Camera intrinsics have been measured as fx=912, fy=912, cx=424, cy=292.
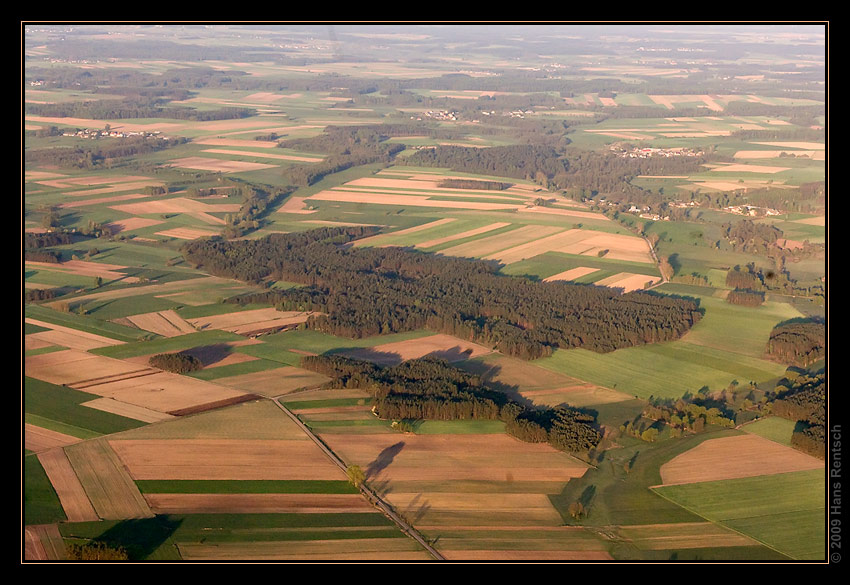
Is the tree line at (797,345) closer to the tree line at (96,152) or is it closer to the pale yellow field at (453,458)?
the pale yellow field at (453,458)

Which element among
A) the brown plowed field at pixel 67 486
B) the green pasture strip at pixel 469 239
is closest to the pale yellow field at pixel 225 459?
the brown plowed field at pixel 67 486

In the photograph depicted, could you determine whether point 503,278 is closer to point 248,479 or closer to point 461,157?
point 248,479

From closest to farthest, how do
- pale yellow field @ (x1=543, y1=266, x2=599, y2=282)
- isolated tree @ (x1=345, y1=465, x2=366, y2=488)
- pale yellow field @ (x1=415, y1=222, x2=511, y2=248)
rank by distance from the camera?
isolated tree @ (x1=345, y1=465, x2=366, y2=488)
pale yellow field @ (x1=543, y1=266, x2=599, y2=282)
pale yellow field @ (x1=415, y1=222, x2=511, y2=248)

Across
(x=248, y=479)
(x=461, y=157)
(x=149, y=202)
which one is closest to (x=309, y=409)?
(x=248, y=479)

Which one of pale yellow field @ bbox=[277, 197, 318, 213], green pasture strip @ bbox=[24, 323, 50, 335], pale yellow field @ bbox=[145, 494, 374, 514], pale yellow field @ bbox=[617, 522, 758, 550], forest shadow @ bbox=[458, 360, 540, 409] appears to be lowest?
pale yellow field @ bbox=[617, 522, 758, 550]

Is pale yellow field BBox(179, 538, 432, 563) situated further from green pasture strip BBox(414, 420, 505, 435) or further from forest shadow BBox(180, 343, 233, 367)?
forest shadow BBox(180, 343, 233, 367)

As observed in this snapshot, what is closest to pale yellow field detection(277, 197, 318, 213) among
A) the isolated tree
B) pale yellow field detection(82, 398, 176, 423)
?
pale yellow field detection(82, 398, 176, 423)
